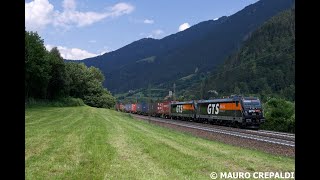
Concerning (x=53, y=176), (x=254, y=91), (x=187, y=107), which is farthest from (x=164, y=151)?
(x=254, y=91)

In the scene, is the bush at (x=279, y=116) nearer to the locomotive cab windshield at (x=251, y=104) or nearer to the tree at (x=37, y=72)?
the locomotive cab windshield at (x=251, y=104)

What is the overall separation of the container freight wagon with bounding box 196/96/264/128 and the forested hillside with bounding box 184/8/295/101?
51758 mm

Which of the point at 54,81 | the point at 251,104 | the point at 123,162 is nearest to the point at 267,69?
the point at 54,81

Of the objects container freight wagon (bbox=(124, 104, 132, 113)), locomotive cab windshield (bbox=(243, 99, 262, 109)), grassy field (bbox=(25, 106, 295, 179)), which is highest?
locomotive cab windshield (bbox=(243, 99, 262, 109))

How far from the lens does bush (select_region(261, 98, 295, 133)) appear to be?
40.0 metres

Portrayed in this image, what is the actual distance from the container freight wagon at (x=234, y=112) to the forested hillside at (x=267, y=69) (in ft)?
170

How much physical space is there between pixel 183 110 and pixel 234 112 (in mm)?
24718

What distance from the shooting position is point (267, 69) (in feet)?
469

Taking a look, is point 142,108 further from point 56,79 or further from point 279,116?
point 279,116

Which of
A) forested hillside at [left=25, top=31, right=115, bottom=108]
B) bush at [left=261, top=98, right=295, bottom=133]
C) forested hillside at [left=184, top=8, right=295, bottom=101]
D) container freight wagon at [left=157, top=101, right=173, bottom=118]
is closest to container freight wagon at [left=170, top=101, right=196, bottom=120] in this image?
container freight wagon at [left=157, top=101, right=173, bottom=118]

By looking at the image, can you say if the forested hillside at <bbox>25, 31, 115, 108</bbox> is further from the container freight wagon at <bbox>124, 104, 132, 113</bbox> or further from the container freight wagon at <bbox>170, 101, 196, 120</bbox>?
the container freight wagon at <bbox>170, 101, 196, 120</bbox>

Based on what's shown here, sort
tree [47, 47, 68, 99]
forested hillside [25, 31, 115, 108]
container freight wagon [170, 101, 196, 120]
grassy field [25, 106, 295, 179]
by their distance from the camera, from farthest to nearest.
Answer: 1. tree [47, 47, 68, 99]
2. forested hillside [25, 31, 115, 108]
3. container freight wagon [170, 101, 196, 120]
4. grassy field [25, 106, 295, 179]
